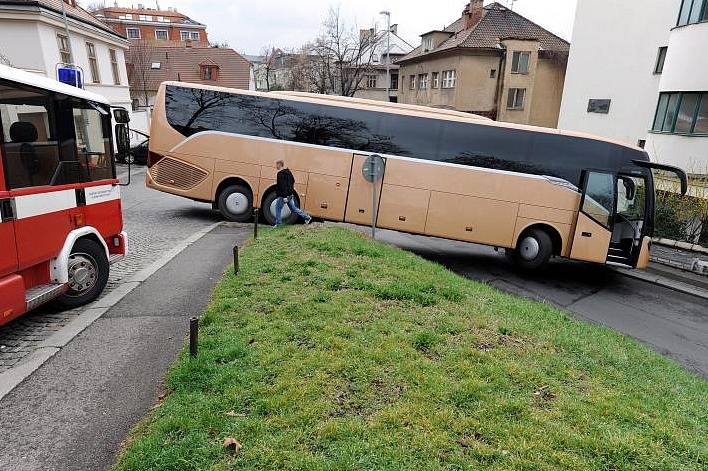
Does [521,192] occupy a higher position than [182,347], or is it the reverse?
[521,192]

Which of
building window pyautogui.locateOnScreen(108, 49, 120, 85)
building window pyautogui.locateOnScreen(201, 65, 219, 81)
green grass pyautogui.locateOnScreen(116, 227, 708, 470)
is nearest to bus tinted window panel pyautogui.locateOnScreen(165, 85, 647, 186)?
green grass pyautogui.locateOnScreen(116, 227, 708, 470)

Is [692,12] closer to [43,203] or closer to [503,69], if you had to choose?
[43,203]

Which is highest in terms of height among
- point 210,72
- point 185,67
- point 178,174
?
point 185,67

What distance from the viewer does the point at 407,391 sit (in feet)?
12.6

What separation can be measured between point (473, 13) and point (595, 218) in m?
36.6

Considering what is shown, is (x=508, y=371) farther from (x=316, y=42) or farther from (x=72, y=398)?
(x=316, y=42)

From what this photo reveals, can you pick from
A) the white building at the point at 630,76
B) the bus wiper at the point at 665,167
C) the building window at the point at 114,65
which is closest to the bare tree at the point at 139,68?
the building window at the point at 114,65

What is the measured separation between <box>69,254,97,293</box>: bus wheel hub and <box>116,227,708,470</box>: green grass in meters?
1.93

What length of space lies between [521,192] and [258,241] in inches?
255

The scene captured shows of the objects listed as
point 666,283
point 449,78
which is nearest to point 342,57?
point 449,78

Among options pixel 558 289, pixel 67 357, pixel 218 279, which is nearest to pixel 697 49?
pixel 558 289

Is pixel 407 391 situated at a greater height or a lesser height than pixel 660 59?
lesser

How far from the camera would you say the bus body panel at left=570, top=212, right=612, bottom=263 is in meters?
10.9

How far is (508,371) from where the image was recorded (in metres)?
4.24
